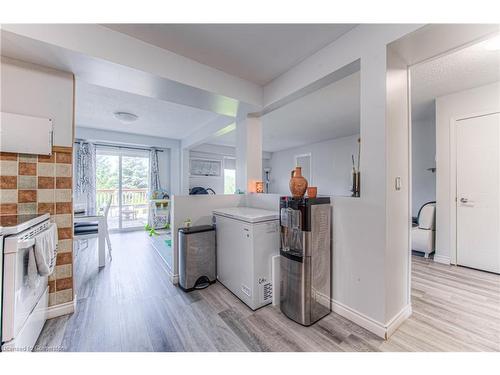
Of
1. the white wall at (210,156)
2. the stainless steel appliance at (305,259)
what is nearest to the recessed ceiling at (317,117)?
the white wall at (210,156)

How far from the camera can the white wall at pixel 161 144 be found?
4445mm

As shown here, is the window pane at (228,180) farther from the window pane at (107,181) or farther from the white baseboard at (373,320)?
the white baseboard at (373,320)

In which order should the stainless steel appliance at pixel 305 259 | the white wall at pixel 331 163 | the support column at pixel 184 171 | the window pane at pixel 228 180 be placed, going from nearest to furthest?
the stainless steel appliance at pixel 305 259 < the white wall at pixel 331 163 < the support column at pixel 184 171 < the window pane at pixel 228 180

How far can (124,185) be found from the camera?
17.0 feet

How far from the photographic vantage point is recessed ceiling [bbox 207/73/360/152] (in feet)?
8.82

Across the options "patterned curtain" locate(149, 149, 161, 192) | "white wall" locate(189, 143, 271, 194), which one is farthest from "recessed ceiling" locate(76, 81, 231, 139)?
"white wall" locate(189, 143, 271, 194)

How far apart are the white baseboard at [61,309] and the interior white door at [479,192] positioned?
4.55 m

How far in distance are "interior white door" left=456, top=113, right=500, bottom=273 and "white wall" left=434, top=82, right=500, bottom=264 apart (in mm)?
62

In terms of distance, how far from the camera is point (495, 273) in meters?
2.56

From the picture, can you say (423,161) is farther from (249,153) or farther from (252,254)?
(252,254)
